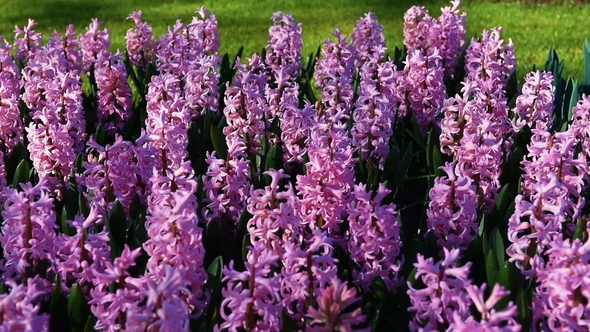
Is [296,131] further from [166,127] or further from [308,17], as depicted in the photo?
[308,17]

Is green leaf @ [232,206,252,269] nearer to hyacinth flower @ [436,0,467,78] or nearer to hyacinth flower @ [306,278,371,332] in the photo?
hyacinth flower @ [306,278,371,332]

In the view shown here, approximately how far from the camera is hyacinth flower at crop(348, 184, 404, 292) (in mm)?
2658

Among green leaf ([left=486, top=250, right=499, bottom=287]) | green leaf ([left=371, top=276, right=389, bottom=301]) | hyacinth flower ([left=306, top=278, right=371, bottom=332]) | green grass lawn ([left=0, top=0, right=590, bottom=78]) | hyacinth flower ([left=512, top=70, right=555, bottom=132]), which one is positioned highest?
hyacinth flower ([left=306, top=278, right=371, bottom=332])

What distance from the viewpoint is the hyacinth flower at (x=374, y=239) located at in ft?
8.72

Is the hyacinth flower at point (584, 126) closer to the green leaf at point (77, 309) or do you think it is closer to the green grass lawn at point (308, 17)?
the green leaf at point (77, 309)

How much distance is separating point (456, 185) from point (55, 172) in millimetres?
1507

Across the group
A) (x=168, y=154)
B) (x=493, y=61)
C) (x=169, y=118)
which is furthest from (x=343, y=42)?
(x=168, y=154)

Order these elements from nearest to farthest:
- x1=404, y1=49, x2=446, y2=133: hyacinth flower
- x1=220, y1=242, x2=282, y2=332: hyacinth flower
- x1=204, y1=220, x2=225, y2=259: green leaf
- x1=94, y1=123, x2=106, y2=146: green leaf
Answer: x1=220, y1=242, x2=282, y2=332: hyacinth flower, x1=204, y1=220, x2=225, y2=259: green leaf, x1=94, y1=123, x2=106, y2=146: green leaf, x1=404, y1=49, x2=446, y2=133: hyacinth flower

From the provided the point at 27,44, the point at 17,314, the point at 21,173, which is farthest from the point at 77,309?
the point at 27,44

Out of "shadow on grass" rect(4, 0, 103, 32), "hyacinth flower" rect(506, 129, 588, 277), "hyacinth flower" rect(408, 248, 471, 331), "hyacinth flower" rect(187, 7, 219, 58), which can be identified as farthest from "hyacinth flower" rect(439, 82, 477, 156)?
"shadow on grass" rect(4, 0, 103, 32)

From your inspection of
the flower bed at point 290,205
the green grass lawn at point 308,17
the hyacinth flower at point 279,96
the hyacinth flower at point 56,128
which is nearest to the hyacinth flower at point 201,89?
the flower bed at point 290,205

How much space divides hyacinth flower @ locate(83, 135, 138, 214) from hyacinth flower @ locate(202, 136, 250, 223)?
29 centimetres

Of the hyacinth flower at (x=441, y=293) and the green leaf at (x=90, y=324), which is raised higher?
the hyacinth flower at (x=441, y=293)

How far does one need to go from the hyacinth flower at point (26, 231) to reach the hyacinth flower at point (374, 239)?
89cm
